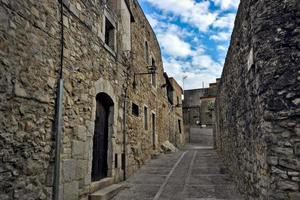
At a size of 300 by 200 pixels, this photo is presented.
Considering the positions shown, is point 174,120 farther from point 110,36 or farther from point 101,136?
point 101,136

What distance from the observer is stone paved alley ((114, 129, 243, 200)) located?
15.4 feet

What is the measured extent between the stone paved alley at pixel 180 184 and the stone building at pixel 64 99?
520 millimetres

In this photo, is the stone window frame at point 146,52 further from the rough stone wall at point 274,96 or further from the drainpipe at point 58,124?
the rough stone wall at point 274,96

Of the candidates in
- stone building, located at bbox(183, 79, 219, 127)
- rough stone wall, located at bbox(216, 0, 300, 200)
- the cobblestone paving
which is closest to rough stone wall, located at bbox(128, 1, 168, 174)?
the cobblestone paving

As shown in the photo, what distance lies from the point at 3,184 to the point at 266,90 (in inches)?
122

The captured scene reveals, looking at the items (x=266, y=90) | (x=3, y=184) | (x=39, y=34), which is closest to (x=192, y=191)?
(x=266, y=90)

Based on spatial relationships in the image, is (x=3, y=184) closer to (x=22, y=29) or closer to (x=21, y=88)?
(x=21, y=88)

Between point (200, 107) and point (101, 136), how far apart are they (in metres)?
24.8

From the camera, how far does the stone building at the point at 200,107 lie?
27.9m

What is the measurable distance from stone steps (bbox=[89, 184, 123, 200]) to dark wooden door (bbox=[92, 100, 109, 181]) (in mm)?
323

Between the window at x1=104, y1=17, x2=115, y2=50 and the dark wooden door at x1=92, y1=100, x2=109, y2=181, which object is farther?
the window at x1=104, y1=17, x2=115, y2=50

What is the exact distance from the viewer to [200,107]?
95.5ft

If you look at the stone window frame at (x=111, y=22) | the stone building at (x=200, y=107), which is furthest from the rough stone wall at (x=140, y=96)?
the stone building at (x=200, y=107)

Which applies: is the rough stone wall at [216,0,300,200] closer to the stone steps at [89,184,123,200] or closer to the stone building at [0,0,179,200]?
the stone steps at [89,184,123,200]
